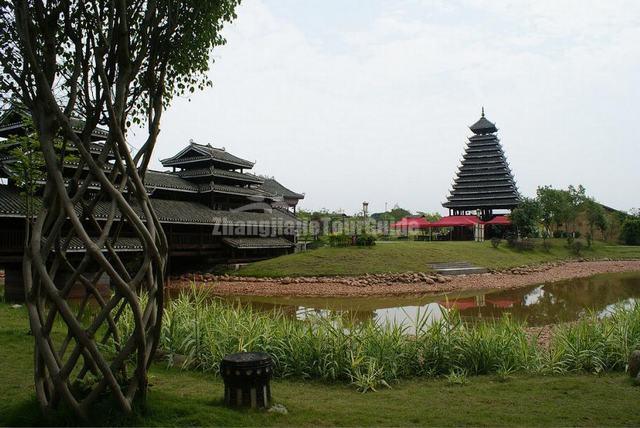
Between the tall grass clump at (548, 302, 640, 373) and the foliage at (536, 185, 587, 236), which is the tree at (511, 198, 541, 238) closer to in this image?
the foliage at (536, 185, 587, 236)

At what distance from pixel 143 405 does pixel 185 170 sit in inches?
978

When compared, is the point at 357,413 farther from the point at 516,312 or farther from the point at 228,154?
the point at 228,154

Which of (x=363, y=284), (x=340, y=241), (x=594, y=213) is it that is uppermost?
(x=594, y=213)

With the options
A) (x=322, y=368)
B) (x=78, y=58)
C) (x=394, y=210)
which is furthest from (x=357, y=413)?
(x=394, y=210)

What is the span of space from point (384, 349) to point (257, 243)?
2071cm

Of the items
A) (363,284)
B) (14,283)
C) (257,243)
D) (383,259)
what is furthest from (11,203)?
(383,259)

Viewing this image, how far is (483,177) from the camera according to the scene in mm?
44688

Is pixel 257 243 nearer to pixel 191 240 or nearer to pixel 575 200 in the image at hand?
pixel 191 240

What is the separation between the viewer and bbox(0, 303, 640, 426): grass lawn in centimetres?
383

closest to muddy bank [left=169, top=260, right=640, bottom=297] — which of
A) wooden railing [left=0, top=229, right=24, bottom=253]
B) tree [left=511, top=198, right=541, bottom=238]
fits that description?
wooden railing [left=0, top=229, right=24, bottom=253]

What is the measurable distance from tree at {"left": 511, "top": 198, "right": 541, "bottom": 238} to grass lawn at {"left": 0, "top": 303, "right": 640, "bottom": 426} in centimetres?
3185

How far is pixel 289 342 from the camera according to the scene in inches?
236

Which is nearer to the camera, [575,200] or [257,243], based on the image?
[257,243]

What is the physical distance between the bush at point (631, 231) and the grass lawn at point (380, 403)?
44.0 m
